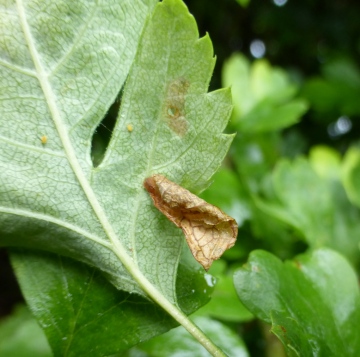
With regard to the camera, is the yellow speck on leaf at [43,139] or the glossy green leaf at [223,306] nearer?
the yellow speck on leaf at [43,139]

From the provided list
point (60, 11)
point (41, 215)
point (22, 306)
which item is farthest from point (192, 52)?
point (22, 306)

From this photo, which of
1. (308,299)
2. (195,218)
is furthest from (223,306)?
(195,218)

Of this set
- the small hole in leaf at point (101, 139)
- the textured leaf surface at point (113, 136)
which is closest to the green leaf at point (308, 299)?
the textured leaf surface at point (113, 136)

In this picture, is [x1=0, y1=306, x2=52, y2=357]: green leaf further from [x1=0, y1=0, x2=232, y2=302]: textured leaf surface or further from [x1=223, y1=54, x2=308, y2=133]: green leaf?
[x1=223, y1=54, x2=308, y2=133]: green leaf

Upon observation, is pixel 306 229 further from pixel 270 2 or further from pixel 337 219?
pixel 270 2

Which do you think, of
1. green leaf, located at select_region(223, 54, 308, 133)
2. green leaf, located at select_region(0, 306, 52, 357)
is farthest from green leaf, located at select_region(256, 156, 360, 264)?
green leaf, located at select_region(0, 306, 52, 357)

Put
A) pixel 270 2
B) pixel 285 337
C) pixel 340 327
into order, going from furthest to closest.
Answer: pixel 270 2 < pixel 340 327 < pixel 285 337

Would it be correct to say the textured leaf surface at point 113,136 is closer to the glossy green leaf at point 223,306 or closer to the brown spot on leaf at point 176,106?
the brown spot on leaf at point 176,106
